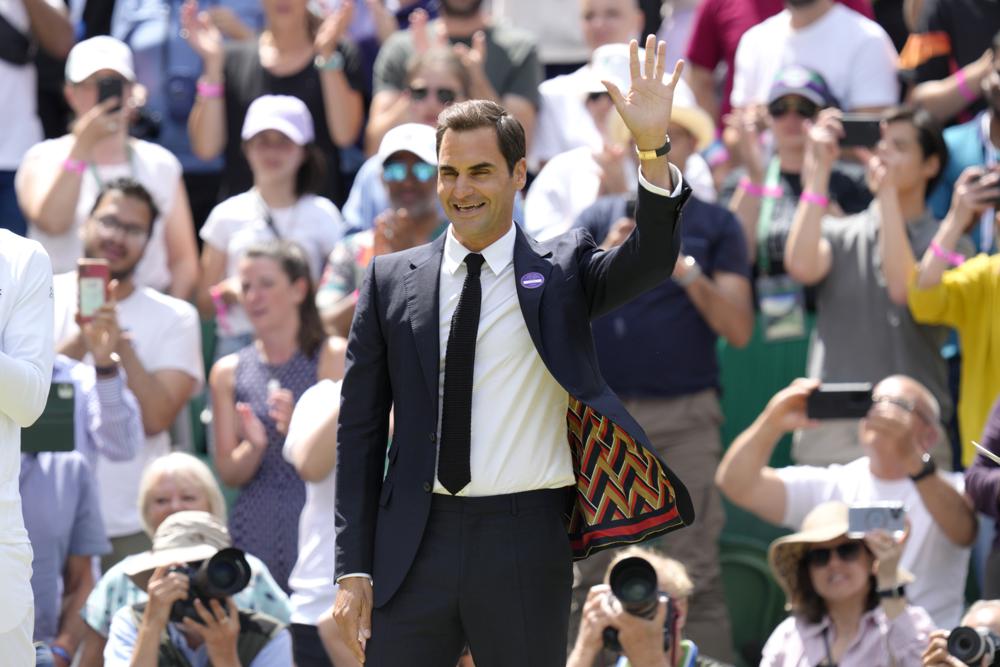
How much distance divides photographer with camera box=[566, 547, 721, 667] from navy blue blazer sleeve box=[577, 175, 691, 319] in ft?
4.37

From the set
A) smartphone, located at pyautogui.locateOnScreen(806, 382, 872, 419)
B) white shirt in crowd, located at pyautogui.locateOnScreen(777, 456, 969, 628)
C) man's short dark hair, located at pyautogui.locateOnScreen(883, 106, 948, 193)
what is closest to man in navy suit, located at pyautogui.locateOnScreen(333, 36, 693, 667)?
smartphone, located at pyautogui.locateOnScreen(806, 382, 872, 419)

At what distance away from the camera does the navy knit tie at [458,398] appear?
3.97 meters

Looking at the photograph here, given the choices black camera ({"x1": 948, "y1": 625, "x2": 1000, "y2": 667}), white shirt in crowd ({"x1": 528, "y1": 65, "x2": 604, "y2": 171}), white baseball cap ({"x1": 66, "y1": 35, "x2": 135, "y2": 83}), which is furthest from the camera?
white shirt in crowd ({"x1": 528, "y1": 65, "x2": 604, "y2": 171})

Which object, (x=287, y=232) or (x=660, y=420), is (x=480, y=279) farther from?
(x=287, y=232)

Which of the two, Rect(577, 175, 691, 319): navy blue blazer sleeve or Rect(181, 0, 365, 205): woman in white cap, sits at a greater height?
Rect(181, 0, 365, 205): woman in white cap

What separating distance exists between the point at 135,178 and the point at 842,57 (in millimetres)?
3225

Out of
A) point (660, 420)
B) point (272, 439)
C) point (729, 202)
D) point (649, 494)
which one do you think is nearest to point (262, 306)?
point (272, 439)

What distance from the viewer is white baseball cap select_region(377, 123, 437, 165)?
6.80 meters

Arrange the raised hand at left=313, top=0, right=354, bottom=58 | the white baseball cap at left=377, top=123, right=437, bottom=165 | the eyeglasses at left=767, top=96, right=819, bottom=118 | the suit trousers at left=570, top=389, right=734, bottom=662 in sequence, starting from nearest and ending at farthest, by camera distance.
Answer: the suit trousers at left=570, top=389, right=734, bottom=662, the white baseball cap at left=377, top=123, right=437, bottom=165, the eyeglasses at left=767, top=96, right=819, bottom=118, the raised hand at left=313, top=0, right=354, bottom=58

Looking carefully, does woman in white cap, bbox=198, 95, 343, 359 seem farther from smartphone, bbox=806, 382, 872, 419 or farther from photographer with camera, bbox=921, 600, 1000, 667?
photographer with camera, bbox=921, 600, 1000, 667

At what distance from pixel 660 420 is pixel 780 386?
42.5 inches

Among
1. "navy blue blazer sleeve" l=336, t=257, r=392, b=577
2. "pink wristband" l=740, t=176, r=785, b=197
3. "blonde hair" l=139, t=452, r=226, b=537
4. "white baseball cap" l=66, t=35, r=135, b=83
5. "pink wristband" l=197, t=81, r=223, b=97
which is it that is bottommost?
"blonde hair" l=139, t=452, r=226, b=537

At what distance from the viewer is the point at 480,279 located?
4.08 metres

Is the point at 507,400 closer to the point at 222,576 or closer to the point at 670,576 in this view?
the point at 222,576
